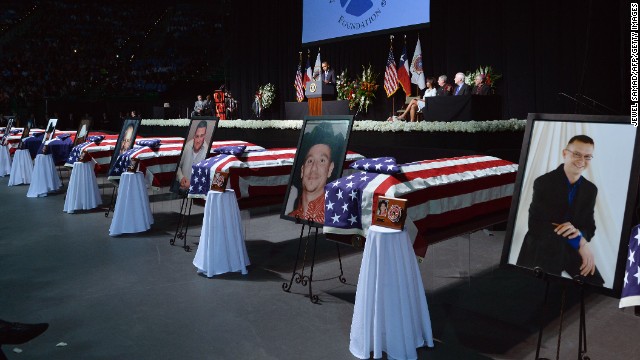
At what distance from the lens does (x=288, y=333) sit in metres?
2.90

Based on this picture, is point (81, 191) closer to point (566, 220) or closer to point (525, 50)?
point (566, 220)

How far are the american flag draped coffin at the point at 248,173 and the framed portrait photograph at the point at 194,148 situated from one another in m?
0.25

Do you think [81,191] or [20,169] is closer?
[81,191]

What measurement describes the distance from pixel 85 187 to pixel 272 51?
10.2 meters

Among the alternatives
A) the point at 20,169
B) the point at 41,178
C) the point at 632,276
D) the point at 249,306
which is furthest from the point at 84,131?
the point at 632,276

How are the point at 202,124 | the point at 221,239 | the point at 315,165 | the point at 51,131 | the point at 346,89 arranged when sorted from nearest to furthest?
the point at 315,165
the point at 221,239
the point at 202,124
the point at 51,131
the point at 346,89

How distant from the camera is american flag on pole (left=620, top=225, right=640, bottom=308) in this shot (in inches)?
74.4

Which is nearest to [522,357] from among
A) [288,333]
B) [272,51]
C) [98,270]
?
[288,333]

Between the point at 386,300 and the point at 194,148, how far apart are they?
10.3ft

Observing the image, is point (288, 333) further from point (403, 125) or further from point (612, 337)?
point (403, 125)

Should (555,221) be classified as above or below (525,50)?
below

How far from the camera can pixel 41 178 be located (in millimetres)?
8531

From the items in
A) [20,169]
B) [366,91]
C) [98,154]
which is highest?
[366,91]

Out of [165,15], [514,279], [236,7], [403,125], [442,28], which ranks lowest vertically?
[514,279]
